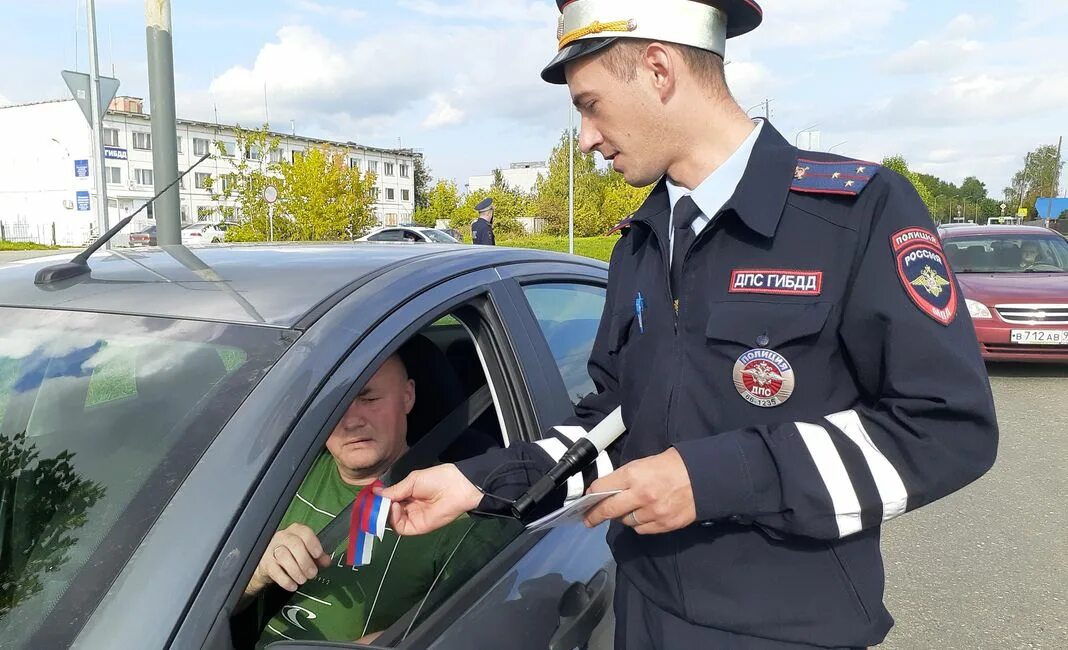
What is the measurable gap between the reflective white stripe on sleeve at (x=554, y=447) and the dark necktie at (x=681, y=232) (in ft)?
1.26

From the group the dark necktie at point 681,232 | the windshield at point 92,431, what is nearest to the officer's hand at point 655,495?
the dark necktie at point 681,232

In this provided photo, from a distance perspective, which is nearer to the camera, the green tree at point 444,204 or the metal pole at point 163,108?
the metal pole at point 163,108

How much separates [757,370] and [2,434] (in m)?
1.35

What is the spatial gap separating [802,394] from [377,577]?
907 mm

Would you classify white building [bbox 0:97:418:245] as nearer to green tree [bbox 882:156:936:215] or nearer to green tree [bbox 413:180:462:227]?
A: green tree [bbox 413:180:462:227]

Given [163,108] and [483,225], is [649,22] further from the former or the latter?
[483,225]

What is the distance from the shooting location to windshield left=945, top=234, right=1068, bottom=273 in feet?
29.4

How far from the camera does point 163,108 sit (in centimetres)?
516

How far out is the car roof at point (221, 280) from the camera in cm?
149

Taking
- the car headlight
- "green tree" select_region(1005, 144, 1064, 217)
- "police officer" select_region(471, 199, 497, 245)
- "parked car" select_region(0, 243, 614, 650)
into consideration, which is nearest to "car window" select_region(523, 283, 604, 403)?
"parked car" select_region(0, 243, 614, 650)

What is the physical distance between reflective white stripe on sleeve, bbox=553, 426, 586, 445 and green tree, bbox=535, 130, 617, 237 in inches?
1508

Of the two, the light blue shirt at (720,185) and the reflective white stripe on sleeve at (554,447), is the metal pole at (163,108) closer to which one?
the reflective white stripe on sleeve at (554,447)

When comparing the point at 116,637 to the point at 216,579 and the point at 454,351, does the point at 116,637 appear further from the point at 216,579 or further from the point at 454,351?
the point at 454,351

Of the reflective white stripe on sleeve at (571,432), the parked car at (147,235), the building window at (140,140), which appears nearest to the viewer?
the reflective white stripe on sleeve at (571,432)
